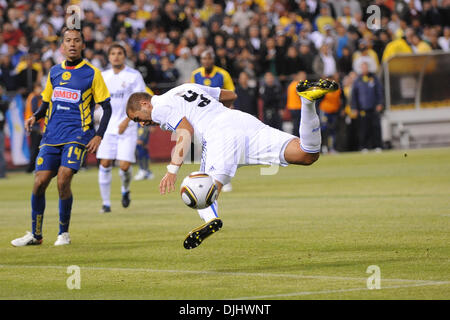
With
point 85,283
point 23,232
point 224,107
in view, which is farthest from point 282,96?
point 85,283

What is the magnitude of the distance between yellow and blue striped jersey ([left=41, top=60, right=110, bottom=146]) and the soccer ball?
2523 millimetres

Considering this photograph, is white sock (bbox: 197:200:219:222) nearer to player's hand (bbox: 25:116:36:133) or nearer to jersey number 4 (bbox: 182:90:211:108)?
jersey number 4 (bbox: 182:90:211:108)

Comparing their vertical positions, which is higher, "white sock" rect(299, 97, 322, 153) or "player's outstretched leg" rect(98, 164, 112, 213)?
"white sock" rect(299, 97, 322, 153)

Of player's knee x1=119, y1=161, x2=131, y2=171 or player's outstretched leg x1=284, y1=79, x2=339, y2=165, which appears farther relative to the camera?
player's knee x1=119, y1=161, x2=131, y2=171

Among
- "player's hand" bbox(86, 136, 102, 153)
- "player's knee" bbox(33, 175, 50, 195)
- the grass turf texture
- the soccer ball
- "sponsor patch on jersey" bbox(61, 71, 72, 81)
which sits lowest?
the grass turf texture

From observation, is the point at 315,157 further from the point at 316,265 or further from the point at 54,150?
the point at 54,150

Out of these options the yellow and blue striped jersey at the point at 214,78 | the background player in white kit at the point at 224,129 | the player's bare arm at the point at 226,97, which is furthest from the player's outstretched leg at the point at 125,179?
the background player in white kit at the point at 224,129

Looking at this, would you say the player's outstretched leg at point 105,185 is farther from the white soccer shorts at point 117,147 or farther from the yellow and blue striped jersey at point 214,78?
the yellow and blue striped jersey at point 214,78

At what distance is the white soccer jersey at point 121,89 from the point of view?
16.2 metres

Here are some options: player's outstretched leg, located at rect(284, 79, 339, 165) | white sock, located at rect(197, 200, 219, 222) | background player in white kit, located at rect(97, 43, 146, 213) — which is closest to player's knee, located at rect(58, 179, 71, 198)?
white sock, located at rect(197, 200, 219, 222)

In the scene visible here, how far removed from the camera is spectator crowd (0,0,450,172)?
26672 mm

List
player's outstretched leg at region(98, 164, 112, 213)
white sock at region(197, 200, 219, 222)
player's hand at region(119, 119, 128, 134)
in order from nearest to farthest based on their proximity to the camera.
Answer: white sock at region(197, 200, 219, 222), player's hand at region(119, 119, 128, 134), player's outstretched leg at region(98, 164, 112, 213)

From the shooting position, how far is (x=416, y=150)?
27.7 m

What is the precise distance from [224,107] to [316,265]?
2030 mm
